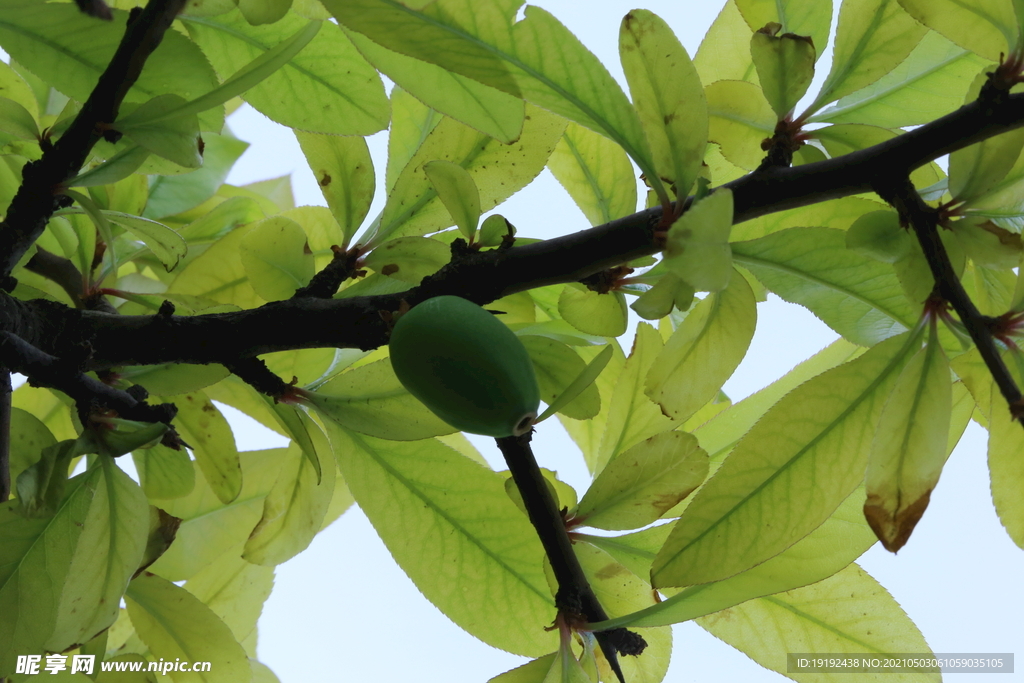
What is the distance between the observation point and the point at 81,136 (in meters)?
0.53

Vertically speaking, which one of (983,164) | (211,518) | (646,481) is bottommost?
(646,481)

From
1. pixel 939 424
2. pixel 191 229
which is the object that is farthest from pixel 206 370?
pixel 939 424

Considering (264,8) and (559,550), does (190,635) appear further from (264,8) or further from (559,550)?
(264,8)

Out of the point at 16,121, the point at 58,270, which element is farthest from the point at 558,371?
the point at 58,270

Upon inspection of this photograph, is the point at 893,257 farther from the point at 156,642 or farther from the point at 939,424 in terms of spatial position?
the point at 156,642

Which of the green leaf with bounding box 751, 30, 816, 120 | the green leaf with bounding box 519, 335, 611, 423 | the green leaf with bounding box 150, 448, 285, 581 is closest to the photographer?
the green leaf with bounding box 751, 30, 816, 120

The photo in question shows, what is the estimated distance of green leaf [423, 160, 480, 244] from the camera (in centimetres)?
58

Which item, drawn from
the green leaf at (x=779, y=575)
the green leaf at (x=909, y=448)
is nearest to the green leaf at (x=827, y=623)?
the green leaf at (x=779, y=575)

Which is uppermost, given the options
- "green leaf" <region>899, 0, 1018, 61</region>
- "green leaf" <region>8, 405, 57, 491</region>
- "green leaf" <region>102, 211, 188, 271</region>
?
"green leaf" <region>102, 211, 188, 271</region>

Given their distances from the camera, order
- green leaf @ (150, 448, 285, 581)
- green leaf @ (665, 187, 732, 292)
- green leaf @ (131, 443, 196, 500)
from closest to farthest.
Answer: green leaf @ (665, 187, 732, 292), green leaf @ (131, 443, 196, 500), green leaf @ (150, 448, 285, 581)

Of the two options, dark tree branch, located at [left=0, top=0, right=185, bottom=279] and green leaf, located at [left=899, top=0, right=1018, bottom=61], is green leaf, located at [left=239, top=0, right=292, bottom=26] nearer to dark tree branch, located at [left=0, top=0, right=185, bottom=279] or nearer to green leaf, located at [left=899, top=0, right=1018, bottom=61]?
dark tree branch, located at [left=0, top=0, right=185, bottom=279]

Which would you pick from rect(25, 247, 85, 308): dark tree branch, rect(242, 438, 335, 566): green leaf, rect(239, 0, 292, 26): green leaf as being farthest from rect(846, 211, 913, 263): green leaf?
rect(25, 247, 85, 308): dark tree branch

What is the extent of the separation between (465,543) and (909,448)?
0.36 meters

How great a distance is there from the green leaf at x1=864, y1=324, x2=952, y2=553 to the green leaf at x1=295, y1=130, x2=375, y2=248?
0.49 meters
